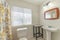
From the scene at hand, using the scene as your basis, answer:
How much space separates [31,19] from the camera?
12.4 feet

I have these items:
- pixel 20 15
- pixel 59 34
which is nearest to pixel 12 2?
pixel 20 15

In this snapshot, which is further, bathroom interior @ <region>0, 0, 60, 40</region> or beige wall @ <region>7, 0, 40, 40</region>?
beige wall @ <region>7, 0, 40, 40</region>

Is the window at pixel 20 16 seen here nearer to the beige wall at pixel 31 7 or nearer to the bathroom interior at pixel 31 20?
the bathroom interior at pixel 31 20

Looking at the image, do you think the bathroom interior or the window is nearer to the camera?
the bathroom interior

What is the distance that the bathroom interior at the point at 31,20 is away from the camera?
2.62 meters

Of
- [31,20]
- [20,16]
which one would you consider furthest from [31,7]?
[20,16]

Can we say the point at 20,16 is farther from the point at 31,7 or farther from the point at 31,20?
the point at 31,7

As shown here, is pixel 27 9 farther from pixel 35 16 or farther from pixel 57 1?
pixel 57 1

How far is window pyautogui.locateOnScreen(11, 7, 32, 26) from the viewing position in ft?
10.1

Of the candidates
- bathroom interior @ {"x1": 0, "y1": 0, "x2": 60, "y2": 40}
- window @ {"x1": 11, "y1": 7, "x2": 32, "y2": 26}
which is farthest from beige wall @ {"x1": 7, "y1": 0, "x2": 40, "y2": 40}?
window @ {"x1": 11, "y1": 7, "x2": 32, "y2": 26}

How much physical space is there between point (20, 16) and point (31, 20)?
743 mm

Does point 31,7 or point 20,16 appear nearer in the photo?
point 20,16

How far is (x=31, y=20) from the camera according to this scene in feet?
12.4

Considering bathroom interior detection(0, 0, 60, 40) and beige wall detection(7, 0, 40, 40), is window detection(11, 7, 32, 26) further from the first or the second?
beige wall detection(7, 0, 40, 40)
